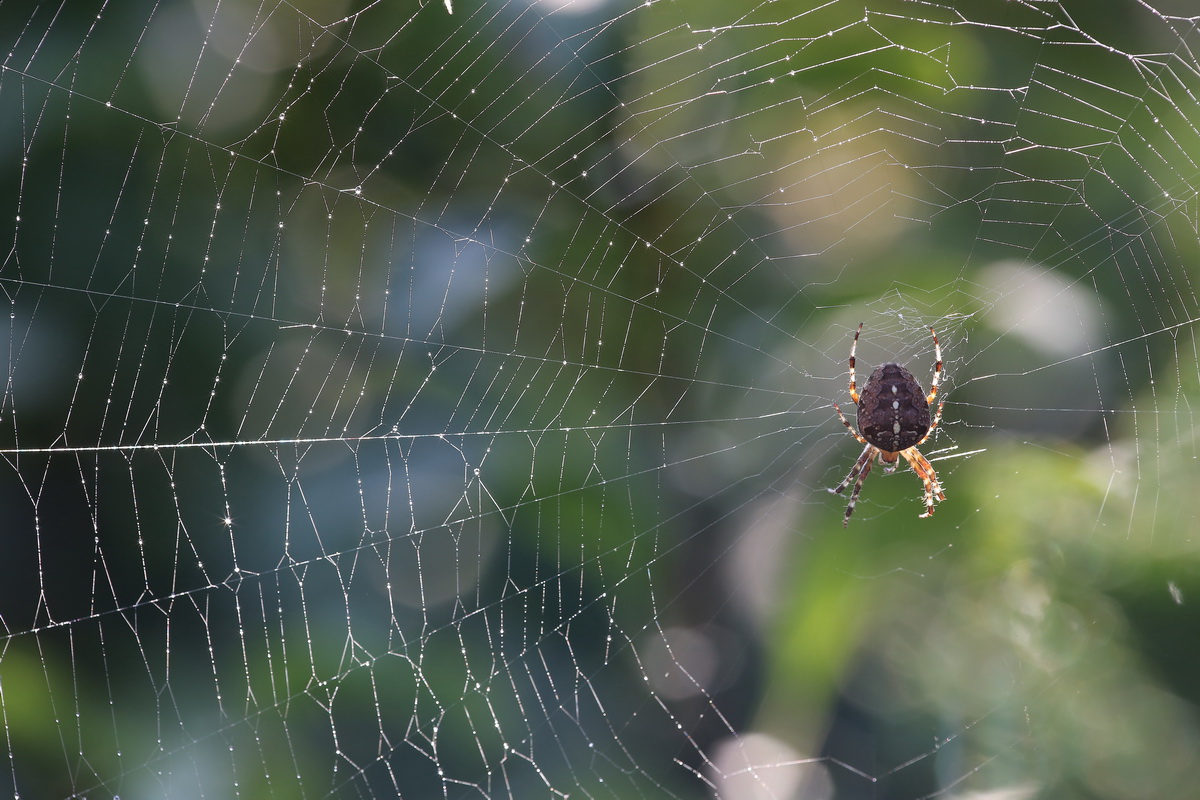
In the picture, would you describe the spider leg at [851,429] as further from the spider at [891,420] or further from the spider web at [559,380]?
the spider web at [559,380]

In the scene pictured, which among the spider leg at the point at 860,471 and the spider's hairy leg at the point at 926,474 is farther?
the spider leg at the point at 860,471

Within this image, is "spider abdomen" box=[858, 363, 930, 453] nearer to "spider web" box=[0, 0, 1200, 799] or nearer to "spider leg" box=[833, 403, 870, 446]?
"spider leg" box=[833, 403, 870, 446]

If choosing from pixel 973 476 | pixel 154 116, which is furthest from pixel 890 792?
Result: pixel 154 116

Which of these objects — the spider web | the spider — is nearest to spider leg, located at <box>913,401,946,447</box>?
the spider

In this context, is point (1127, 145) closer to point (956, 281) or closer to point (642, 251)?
point (956, 281)

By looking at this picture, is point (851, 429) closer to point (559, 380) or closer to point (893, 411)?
point (893, 411)

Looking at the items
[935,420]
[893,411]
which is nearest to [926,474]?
[935,420]

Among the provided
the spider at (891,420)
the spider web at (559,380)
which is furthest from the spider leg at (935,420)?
the spider web at (559,380)
